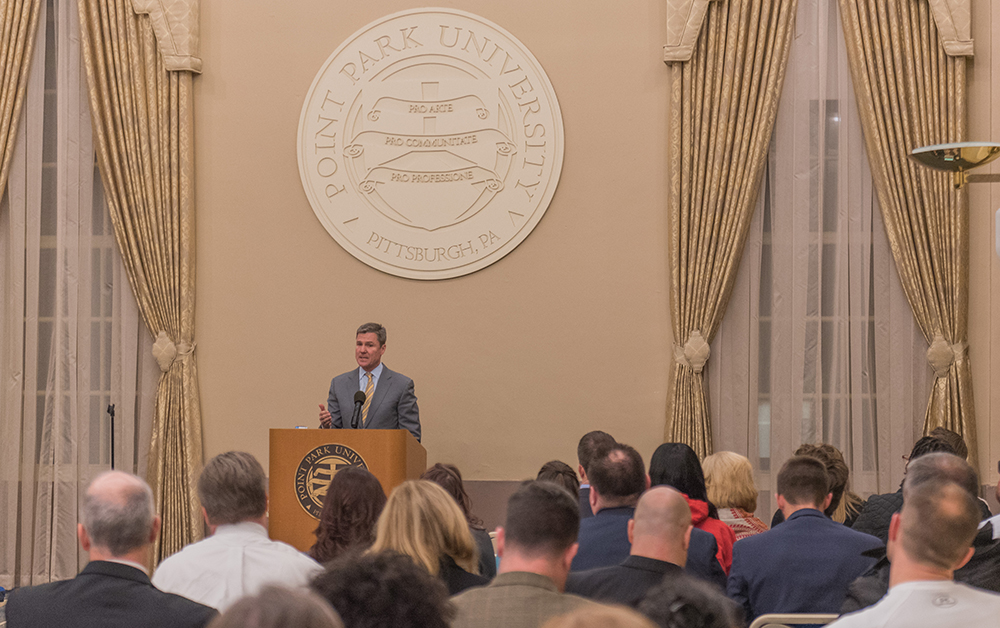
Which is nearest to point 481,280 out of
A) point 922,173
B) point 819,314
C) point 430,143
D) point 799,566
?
point 430,143

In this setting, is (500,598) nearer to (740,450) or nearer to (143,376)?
(740,450)

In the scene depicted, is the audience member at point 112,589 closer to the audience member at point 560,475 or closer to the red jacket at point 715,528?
the red jacket at point 715,528

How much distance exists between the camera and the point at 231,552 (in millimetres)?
3000

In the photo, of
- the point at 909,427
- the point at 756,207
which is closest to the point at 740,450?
the point at 909,427

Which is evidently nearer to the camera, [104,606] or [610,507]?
[104,606]

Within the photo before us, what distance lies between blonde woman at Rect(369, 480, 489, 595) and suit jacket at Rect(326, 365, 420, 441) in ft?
9.74

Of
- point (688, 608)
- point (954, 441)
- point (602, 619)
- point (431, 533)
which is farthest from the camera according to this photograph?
point (954, 441)

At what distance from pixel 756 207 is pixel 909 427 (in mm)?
1716

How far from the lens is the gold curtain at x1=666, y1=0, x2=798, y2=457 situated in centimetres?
661

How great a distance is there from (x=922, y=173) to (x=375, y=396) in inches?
147

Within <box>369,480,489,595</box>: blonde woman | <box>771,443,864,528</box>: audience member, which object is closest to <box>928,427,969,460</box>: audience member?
<box>771,443,864,528</box>: audience member

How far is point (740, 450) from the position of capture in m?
6.62

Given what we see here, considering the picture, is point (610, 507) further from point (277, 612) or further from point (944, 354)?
point (944, 354)

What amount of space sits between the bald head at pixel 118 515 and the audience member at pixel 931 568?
1.62m
